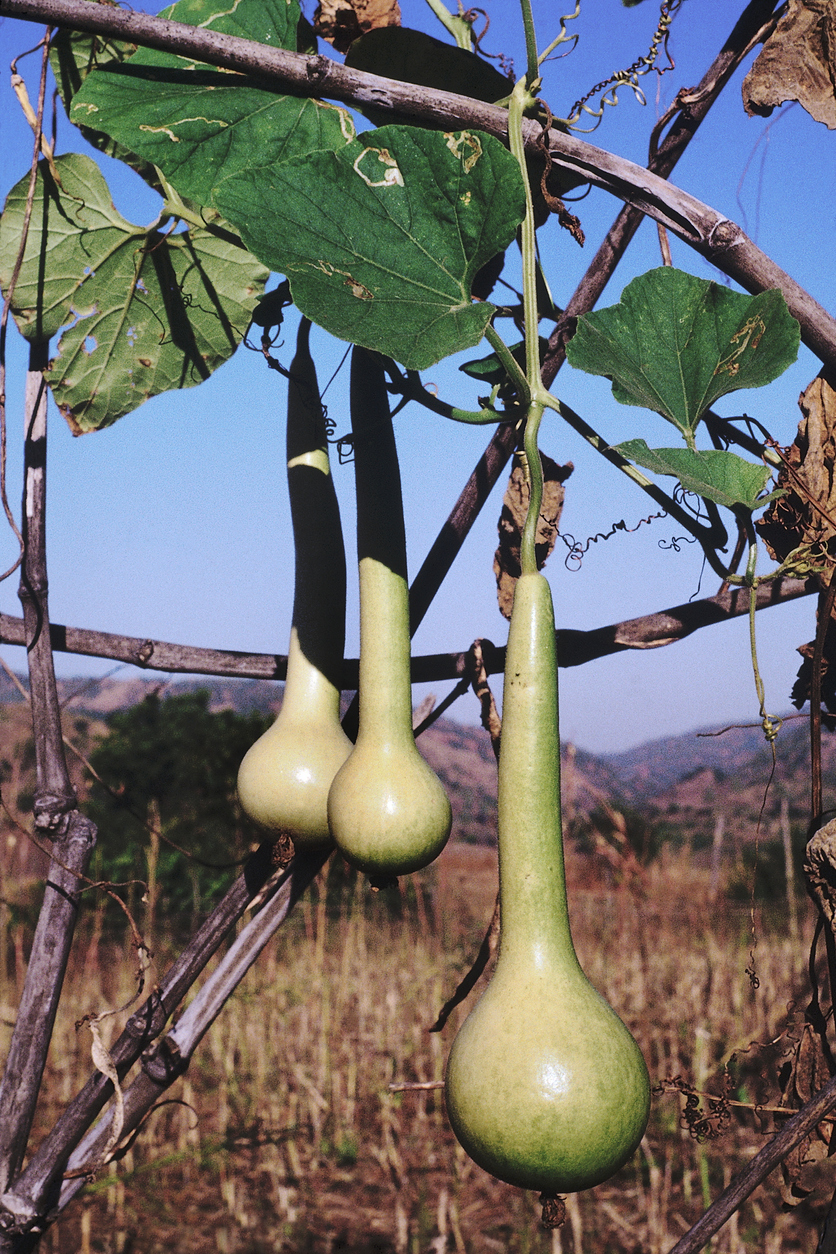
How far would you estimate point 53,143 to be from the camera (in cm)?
96

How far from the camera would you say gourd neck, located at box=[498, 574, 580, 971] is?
56 cm

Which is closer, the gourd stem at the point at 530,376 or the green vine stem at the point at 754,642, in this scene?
the gourd stem at the point at 530,376

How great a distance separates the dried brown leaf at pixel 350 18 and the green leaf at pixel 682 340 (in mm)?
362

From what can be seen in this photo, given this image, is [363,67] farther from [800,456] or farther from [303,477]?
[800,456]

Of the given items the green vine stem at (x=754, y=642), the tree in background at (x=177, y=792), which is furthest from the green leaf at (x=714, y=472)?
the tree in background at (x=177, y=792)

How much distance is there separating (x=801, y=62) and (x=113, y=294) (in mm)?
759

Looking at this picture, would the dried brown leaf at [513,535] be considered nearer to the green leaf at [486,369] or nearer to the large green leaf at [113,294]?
the green leaf at [486,369]

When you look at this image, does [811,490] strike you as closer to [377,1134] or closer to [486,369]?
[486,369]

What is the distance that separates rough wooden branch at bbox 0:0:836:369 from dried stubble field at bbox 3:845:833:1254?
1436 millimetres

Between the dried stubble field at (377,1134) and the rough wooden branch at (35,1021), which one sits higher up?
the rough wooden branch at (35,1021)

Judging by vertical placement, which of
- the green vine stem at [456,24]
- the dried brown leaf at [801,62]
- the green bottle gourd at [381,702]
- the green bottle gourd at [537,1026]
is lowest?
the green bottle gourd at [537,1026]

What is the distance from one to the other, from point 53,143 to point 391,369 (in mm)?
503

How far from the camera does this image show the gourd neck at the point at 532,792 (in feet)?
1.82

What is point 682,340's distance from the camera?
0.71 meters
